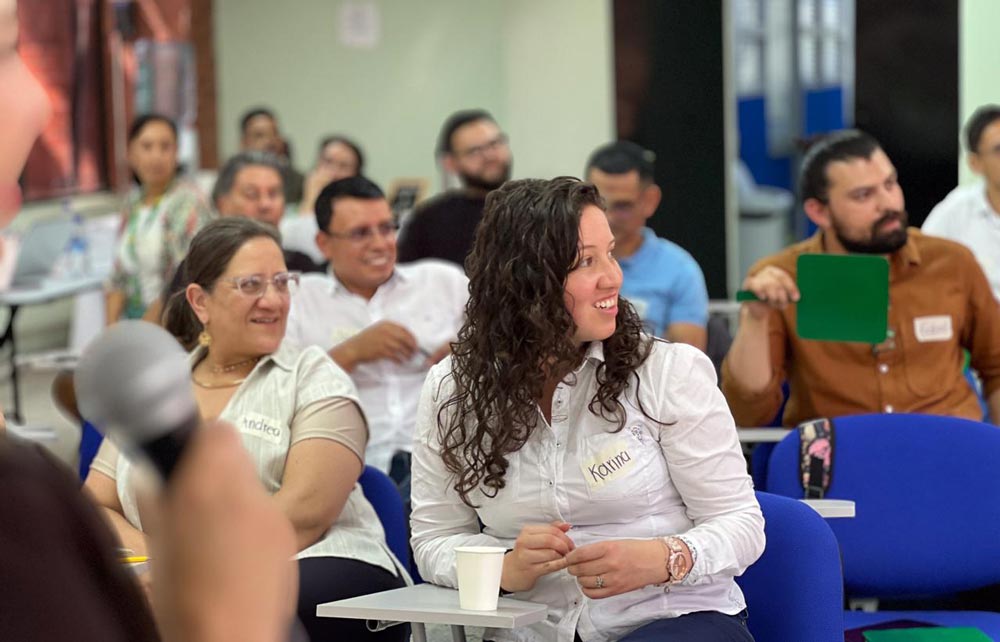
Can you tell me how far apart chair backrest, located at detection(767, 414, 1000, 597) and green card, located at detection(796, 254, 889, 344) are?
15.0 inches

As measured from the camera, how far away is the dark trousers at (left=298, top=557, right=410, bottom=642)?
2490 mm

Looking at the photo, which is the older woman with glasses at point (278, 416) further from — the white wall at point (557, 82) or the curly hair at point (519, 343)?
the white wall at point (557, 82)

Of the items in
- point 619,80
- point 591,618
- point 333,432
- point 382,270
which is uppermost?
point 619,80

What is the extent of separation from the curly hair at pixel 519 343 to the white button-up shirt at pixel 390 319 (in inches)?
56.8

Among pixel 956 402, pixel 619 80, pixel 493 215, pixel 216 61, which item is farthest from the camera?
pixel 216 61

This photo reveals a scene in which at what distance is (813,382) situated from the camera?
341 cm

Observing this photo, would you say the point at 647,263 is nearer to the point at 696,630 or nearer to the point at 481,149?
the point at 481,149

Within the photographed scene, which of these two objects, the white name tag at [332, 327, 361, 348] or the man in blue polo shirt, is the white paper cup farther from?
the man in blue polo shirt

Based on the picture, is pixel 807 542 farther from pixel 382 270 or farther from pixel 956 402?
pixel 382 270

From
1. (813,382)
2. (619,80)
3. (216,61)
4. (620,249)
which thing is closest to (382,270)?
(620,249)

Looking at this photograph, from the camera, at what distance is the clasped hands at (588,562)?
203 cm

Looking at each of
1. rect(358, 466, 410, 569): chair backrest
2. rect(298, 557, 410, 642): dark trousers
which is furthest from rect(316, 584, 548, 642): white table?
rect(358, 466, 410, 569): chair backrest

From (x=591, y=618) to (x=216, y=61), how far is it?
31.0 feet

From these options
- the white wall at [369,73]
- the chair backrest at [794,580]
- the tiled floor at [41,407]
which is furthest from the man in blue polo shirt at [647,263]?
the white wall at [369,73]
